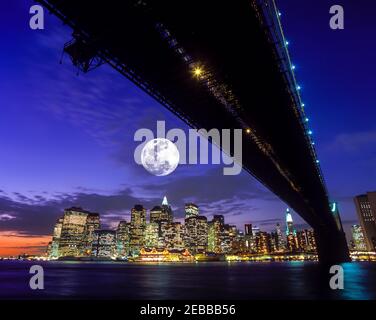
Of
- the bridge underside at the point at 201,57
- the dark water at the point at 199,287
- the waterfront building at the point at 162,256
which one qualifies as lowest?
the waterfront building at the point at 162,256

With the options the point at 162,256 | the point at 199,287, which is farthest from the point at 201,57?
the point at 162,256

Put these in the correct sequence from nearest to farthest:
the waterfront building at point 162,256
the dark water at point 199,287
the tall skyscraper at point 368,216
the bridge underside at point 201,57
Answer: the bridge underside at point 201,57 → the dark water at point 199,287 → the tall skyscraper at point 368,216 → the waterfront building at point 162,256

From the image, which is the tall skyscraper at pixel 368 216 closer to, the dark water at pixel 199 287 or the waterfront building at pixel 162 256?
the waterfront building at pixel 162 256

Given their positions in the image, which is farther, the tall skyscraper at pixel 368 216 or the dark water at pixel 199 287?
the tall skyscraper at pixel 368 216

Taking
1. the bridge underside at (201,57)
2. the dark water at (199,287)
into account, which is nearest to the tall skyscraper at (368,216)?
the dark water at (199,287)

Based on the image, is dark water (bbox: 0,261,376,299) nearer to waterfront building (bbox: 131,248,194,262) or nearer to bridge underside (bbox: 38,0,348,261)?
bridge underside (bbox: 38,0,348,261)

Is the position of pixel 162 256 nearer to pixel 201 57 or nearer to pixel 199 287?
pixel 199 287

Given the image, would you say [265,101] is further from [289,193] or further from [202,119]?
[289,193]
